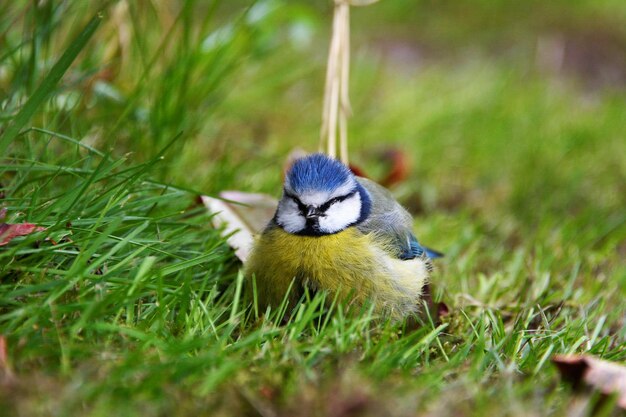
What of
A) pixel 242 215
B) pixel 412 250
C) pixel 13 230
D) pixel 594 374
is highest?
pixel 13 230

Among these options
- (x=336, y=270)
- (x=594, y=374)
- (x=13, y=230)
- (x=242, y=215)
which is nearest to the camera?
(x=594, y=374)

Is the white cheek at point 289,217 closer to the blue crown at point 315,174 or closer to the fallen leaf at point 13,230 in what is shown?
the blue crown at point 315,174

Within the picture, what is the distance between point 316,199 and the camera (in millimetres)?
2395

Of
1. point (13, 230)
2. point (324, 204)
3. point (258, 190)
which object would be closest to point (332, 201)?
point (324, 204)

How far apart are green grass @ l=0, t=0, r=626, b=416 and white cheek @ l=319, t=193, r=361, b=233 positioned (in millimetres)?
281

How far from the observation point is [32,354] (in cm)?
160

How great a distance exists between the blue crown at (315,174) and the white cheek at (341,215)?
2.8 inches

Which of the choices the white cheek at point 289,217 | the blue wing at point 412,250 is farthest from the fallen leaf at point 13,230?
the blue wing at point 412,250

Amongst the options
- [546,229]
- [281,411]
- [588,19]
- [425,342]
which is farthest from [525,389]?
[588,19]

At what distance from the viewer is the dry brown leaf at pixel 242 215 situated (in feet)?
8.42

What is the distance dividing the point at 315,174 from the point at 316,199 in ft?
0.27

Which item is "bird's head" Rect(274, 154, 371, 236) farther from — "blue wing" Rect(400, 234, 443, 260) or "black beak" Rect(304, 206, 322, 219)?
"blue wing" Rect(400, 234, 443, 260)

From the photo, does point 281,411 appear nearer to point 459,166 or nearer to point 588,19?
point 459,166

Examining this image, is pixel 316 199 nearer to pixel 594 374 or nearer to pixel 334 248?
pixel 334 248
